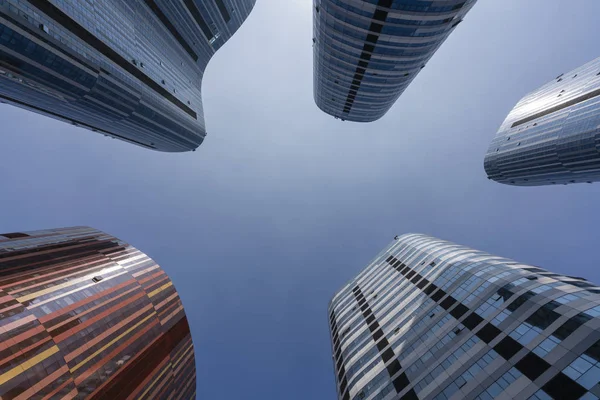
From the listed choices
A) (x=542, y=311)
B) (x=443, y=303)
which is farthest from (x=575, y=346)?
(x=443, y=303)

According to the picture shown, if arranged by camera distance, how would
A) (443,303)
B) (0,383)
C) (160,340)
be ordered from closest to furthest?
(0,383)
(443,303)
(160,340)

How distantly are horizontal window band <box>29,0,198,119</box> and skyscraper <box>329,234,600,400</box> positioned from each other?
320 ft

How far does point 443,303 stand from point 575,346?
22.6 meters

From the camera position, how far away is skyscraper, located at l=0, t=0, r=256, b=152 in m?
55.3

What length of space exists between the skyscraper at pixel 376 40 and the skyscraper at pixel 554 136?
220ft

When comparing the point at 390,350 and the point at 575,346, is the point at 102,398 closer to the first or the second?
the point at 390,350

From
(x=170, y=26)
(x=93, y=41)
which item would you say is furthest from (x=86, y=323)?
(x=170, y=26)

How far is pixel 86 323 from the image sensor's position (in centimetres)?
6138

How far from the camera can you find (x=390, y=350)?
51438 millimetres

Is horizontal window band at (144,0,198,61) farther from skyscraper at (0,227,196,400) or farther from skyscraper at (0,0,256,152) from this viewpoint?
skyscraper at (0,227,196,400)

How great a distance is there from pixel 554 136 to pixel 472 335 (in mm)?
107700

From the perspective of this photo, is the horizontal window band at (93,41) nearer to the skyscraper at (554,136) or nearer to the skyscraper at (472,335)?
the skyscraper at (472,335)

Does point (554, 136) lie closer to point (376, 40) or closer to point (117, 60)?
point (376, 40)

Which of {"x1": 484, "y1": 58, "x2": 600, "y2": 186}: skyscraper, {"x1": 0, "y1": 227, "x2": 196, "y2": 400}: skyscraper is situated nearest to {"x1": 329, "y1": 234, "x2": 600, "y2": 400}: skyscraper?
{"x1": 0, "y1": 227, "x2": 196, "y2": 400}: skyscraper
